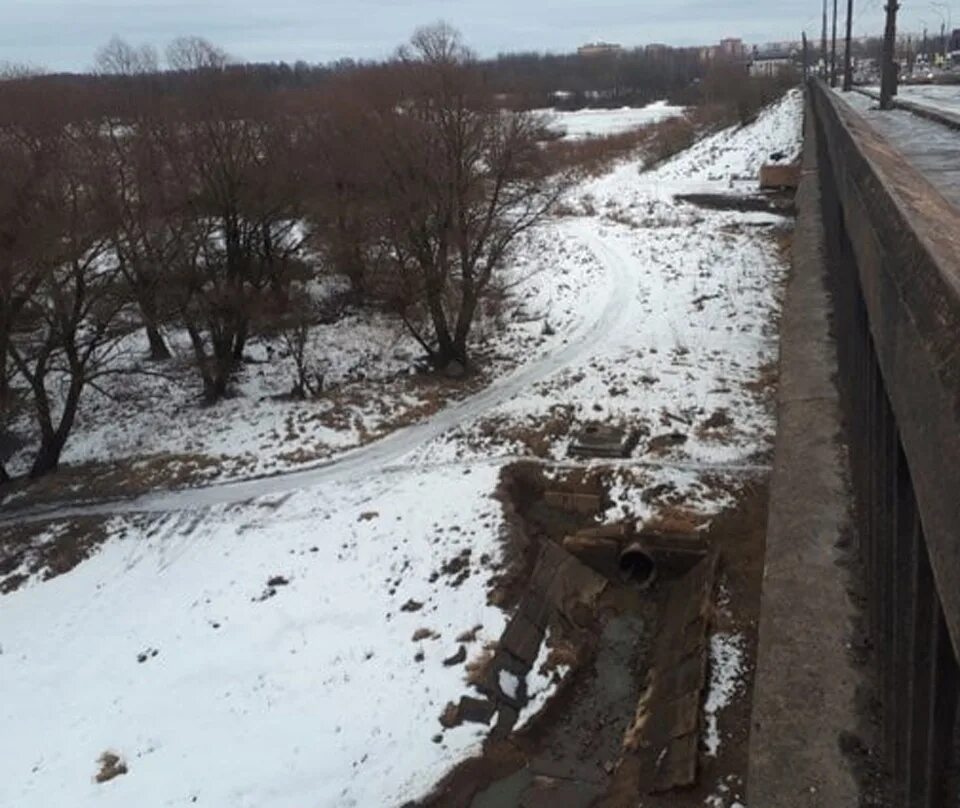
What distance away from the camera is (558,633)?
48.3 ft

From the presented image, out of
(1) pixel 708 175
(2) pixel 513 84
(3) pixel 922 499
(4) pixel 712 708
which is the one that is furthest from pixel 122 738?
(1) pixel 708 175

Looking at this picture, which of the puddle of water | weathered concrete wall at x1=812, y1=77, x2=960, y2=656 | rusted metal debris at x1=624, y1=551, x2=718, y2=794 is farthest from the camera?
the puddle of water

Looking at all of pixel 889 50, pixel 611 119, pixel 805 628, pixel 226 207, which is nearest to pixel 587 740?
pixel 805 628

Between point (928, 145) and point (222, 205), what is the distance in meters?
19.2

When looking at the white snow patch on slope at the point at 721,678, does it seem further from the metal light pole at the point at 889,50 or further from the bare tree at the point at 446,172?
the metal light pole at the point at 889,50

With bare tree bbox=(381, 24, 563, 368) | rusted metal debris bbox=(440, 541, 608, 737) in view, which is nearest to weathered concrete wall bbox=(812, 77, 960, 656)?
rusted metal debris bbox=(440, 541, 608, 737)

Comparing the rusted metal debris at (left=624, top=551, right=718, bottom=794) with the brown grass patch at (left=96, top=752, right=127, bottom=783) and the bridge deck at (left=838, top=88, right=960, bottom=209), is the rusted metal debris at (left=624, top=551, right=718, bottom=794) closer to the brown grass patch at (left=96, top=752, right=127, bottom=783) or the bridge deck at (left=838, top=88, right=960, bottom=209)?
the bridge deck at (left=838, top=88, right=960, bottom=209)

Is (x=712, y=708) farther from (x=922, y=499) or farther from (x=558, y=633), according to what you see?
(x=922, y=499)

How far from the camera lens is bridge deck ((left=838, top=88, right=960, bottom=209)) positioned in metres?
8.63

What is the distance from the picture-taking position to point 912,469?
2.89m

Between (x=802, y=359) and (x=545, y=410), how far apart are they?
11.2 metres

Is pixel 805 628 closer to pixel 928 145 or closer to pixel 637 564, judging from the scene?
pixel 928 145

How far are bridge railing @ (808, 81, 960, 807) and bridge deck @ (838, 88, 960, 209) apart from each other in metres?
2.49

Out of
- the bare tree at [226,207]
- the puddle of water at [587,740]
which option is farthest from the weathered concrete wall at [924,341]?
the bare tree at [226,207]
